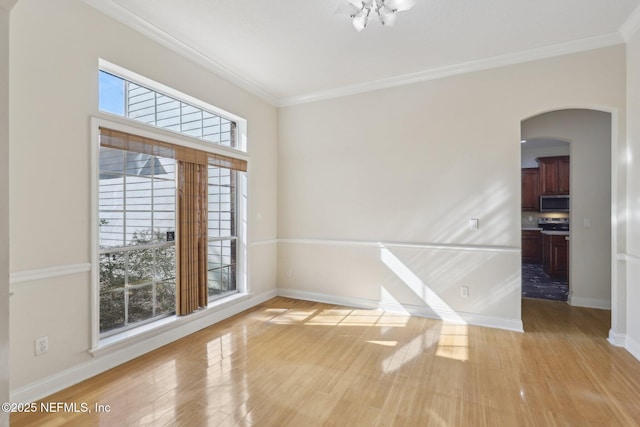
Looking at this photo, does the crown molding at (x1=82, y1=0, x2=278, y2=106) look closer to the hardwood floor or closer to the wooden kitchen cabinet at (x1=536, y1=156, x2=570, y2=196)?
the hardwood floor

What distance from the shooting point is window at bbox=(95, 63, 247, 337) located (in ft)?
9.11

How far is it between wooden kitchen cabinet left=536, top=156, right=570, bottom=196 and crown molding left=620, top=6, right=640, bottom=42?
4413mm

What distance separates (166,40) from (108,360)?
3.06 m

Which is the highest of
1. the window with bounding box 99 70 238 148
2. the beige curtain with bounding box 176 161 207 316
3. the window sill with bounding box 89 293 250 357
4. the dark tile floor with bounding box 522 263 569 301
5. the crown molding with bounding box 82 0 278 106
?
the crown molding with bounding box 82 0 278 106

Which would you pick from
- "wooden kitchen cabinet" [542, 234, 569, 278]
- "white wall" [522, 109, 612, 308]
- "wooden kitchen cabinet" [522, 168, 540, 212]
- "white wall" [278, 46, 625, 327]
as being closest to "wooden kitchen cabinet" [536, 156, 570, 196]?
"wooden kitchen cabinet" [522, 168, 540, 212]

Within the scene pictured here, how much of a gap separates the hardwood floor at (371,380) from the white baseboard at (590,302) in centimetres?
58

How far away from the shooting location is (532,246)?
300 inches

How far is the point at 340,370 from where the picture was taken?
2621mm

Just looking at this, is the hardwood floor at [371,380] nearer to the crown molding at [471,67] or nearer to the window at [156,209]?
the window at [156,209]

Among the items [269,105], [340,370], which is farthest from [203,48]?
[340,370]

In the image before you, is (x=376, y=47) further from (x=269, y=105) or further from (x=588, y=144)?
(x=588, y=144)

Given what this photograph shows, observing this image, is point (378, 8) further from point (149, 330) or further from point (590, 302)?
point (590, 302)

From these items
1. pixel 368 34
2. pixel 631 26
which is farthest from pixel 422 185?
pixel 631 26

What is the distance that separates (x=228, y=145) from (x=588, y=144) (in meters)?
4.91
